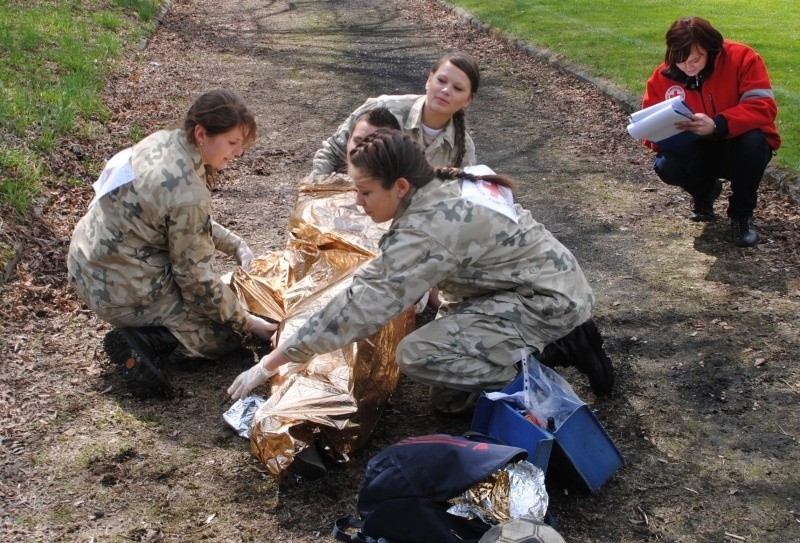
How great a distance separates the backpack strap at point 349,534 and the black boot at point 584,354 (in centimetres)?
111

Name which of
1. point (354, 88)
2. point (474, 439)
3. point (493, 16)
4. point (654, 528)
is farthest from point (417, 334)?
point (493, 16)

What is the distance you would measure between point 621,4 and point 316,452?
11236mm

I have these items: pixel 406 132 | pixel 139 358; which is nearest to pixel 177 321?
pixel 139 358

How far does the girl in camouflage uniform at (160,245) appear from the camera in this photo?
3.42 meters

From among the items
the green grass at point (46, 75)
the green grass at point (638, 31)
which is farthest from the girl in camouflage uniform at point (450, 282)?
the green grass at point (638, 31)

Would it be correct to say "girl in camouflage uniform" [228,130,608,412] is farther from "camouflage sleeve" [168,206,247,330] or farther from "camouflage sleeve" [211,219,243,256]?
"camouflage sleeve" [211,219,243,256]

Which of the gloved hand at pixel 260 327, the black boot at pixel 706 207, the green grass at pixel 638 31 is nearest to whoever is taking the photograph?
the gloved hand at pixel 260 327

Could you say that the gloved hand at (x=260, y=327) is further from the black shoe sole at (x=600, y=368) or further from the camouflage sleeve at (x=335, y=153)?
the black shoe sole at (x=600, y=368)

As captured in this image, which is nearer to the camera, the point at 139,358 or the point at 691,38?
the point at 139,358

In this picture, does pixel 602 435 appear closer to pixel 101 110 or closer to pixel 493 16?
pixel 101 110

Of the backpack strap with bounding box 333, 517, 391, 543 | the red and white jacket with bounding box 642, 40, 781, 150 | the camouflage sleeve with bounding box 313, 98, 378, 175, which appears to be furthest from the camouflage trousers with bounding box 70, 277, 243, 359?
the red and white jacket with bounding box 642, 40, 781, 150

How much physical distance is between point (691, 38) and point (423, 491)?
3233 millimetres

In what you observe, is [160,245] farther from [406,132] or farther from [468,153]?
[468,153]

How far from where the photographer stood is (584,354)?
11.3 feet
